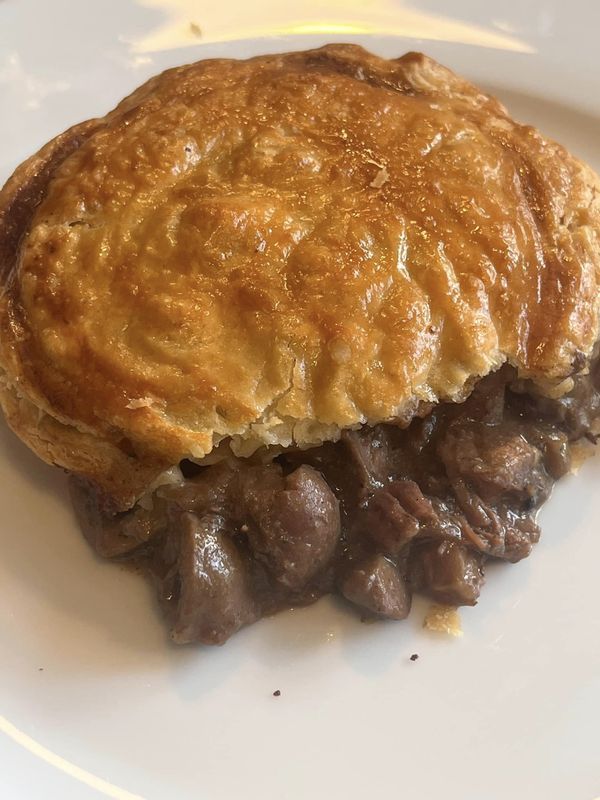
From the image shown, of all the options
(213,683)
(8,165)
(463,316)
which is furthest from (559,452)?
(8,165)

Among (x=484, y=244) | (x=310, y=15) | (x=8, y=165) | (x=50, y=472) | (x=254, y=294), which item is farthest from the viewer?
(x=310, y=15)

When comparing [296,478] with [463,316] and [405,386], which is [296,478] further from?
[463,316]

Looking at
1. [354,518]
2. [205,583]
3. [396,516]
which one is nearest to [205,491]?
[205,583]

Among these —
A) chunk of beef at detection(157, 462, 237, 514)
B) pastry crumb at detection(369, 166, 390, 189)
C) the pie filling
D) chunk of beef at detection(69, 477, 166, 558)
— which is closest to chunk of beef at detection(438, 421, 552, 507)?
the pie filling

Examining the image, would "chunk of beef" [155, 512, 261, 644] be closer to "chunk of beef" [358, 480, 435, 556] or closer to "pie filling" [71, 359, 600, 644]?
"pie filling" [71, 359, 600, 644]

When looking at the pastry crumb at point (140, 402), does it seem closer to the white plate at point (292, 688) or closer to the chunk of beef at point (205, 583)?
the chunk of beef at point (205, 583)
